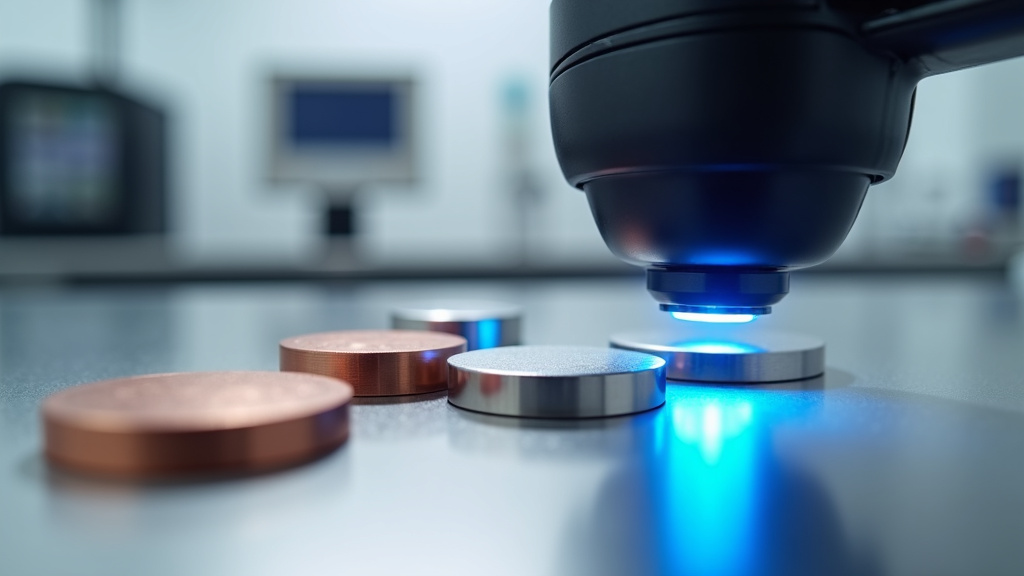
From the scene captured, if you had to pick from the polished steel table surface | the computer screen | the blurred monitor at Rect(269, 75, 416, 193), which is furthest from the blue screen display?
the polished steel table surface

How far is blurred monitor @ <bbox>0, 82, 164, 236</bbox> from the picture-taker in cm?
208

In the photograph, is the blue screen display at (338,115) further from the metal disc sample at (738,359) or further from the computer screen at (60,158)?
the metal disc sample at (738,359)

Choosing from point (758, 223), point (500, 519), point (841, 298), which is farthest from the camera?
point (841, 298)

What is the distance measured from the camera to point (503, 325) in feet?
1.40

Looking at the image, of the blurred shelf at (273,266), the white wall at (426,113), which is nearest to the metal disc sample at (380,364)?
the blurred shelf at (273,266)

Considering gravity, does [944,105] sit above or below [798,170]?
above

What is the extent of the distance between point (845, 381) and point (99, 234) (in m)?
2.43

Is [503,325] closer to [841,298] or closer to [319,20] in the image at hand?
[841,298]

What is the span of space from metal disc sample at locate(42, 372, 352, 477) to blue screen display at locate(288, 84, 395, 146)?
2445 mm

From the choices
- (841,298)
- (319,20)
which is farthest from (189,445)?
(319,20)

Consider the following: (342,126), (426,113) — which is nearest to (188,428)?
(342,126)

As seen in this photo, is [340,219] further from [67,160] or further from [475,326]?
[475,326]

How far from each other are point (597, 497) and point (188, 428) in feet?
0.34

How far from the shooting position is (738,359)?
0.33 m
